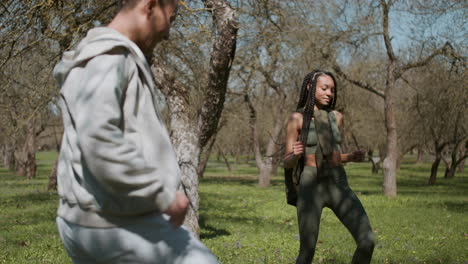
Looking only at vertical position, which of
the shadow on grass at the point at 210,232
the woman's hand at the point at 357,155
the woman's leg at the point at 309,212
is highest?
the woman's hand at the point at 357,155

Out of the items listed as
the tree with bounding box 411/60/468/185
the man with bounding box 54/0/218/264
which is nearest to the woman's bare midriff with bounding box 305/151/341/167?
the man with bounding box 54/0/218/264

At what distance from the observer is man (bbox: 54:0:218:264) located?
1.65m

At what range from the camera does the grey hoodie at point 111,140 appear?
165 cm

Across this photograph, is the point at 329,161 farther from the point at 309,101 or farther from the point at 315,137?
the point at 309,101

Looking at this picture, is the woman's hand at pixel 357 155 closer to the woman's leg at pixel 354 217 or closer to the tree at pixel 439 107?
the woman's leg at pixel 354 217

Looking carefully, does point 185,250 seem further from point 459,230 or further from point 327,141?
point 459,230

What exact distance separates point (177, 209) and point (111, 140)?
0.33 metres

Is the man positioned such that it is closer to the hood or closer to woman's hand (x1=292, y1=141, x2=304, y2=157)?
the hood

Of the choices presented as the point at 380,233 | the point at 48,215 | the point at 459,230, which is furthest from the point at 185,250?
the point at 48,215

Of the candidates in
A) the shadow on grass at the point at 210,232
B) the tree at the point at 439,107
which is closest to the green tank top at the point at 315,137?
the shadow on grass at the point at 210,232

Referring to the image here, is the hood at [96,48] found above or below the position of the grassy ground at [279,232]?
above

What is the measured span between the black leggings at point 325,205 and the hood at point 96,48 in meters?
2.80

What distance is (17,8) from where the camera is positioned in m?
7.85

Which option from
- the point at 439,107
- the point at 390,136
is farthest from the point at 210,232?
the point at 439,107
